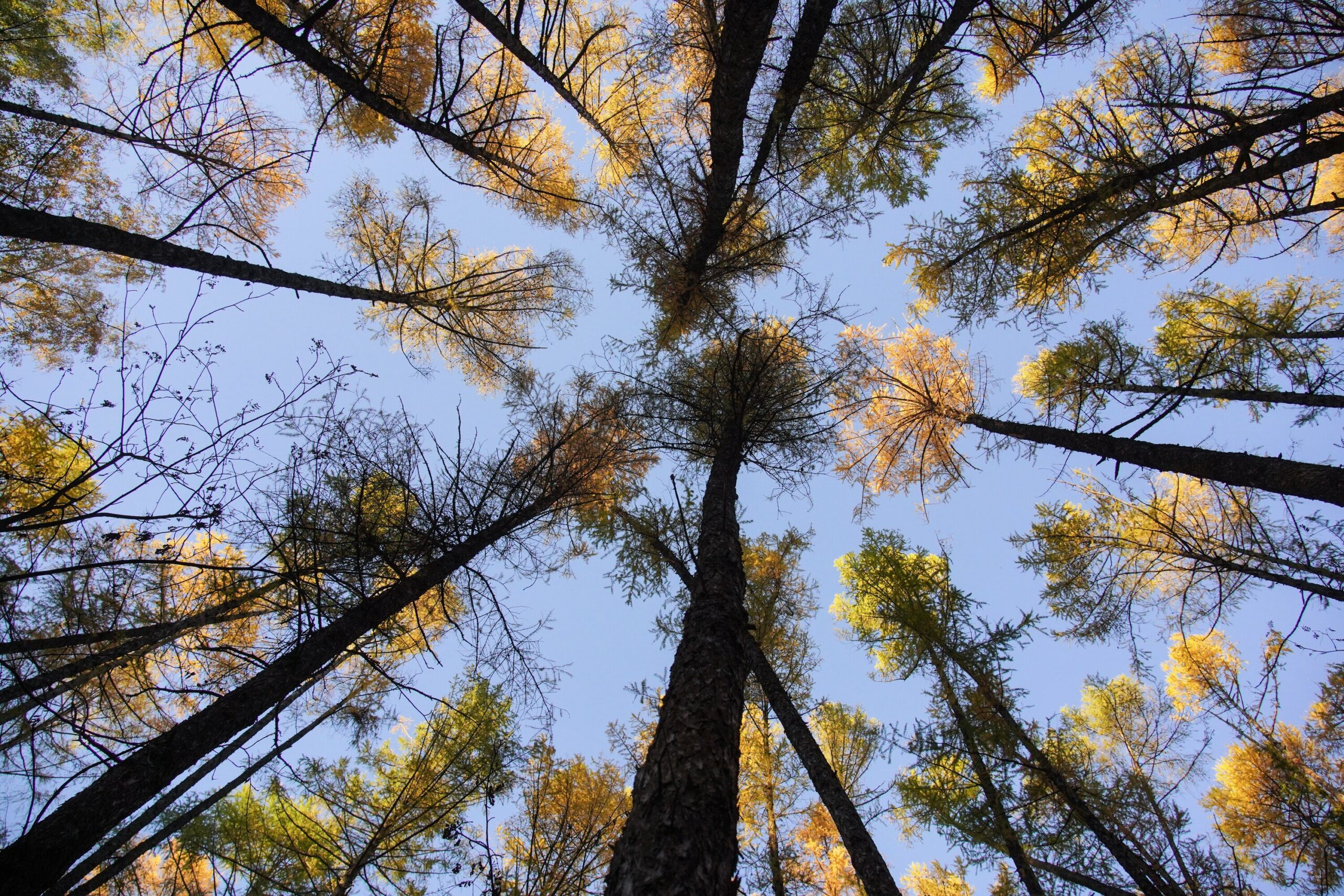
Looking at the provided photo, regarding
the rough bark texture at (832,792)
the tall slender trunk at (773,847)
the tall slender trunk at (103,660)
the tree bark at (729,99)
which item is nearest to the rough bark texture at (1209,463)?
the rough bark texture at (832,792)

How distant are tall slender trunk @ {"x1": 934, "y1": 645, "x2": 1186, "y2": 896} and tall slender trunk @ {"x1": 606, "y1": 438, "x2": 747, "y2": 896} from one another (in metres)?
3.85

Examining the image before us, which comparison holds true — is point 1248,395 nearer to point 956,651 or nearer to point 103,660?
point 956,651

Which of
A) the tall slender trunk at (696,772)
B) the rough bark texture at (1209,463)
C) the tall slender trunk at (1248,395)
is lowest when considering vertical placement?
the tall slender trunk at (696,772)

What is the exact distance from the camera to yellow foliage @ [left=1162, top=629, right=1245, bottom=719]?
8250mm

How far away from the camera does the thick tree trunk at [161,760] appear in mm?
2424

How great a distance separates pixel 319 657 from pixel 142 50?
1029 cm

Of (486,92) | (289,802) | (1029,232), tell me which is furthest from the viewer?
(486,92)

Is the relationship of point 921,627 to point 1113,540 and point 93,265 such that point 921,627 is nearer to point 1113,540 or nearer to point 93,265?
point 1113,540

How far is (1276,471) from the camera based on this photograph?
13.9ft

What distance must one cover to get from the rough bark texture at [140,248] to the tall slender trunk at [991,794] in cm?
791


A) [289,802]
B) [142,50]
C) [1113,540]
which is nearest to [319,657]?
[289,802]

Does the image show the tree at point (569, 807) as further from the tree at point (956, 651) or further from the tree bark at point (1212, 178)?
the tree bark at point (1212, 178)

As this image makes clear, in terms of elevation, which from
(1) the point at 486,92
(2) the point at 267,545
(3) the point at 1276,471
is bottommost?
(2) the point at 267,545

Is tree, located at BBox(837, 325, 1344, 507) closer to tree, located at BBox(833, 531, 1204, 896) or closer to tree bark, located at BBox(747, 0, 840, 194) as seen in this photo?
tree, located at BBox(833, 531, 1204, 896)
